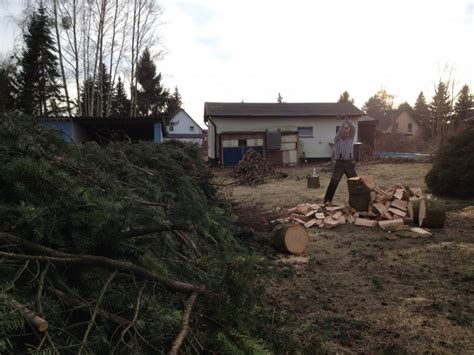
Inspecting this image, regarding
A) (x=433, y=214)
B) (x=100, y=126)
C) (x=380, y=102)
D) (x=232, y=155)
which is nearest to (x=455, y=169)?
(x=433, y=214)

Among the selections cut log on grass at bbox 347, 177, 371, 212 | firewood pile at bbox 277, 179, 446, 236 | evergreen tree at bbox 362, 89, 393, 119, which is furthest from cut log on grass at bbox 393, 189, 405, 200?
evergreen tree at bbox 362, 89, 393, 119

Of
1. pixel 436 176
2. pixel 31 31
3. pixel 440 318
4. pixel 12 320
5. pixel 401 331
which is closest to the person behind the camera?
pixel 12 320

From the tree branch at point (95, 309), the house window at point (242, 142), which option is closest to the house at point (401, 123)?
the house window at point (242, 142)

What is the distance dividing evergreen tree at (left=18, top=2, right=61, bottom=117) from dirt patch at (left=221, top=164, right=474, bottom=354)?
22468mm

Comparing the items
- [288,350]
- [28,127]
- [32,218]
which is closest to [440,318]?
[288,350]

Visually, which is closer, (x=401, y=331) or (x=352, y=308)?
(x=401, y=331)

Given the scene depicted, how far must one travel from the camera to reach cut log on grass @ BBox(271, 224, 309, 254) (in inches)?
223

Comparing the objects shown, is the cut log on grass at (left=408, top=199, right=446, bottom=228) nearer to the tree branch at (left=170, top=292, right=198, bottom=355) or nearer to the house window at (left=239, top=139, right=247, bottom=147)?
the tree branch at (left=170, top=292, right=198, bottom=355)

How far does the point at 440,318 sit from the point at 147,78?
1474 inches

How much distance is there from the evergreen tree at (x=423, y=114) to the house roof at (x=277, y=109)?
26.9 metres

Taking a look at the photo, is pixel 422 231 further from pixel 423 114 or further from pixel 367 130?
pixel 423 114

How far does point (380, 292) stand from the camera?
13.6 ft

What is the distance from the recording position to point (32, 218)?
1994 mm

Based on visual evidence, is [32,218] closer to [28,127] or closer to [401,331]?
[28,127]
